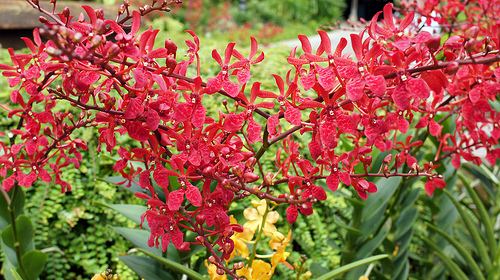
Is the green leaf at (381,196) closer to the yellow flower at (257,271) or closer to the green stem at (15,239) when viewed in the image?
the yellow flower at (257,271)

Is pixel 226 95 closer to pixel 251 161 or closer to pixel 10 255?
pixel 251 161

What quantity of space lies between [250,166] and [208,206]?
85mm

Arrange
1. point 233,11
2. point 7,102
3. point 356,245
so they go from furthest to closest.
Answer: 1. point 233,11
2. point 7,102
3. point 356,245

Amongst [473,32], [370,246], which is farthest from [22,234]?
[473,32]

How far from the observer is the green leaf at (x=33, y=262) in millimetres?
1169

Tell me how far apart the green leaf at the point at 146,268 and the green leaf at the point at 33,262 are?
15 cm

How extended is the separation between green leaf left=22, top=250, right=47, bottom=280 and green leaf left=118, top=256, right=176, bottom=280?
0.51ft

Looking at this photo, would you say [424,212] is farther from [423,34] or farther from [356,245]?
[423,34]

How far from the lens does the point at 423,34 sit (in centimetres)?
79

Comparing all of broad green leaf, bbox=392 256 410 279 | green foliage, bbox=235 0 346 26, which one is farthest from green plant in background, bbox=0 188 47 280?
green foliage, bbox=235 0 346 26

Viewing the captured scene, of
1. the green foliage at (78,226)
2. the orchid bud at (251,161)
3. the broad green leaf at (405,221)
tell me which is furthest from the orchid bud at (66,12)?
the broad green leaf at (405,221)

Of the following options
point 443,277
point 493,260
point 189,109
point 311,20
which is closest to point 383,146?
point 189,109

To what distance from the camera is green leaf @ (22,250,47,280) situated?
1169 mm

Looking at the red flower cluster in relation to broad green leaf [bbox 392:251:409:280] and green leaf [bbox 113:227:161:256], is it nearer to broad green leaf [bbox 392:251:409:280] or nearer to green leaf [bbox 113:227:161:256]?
green leaf [bbox 113:227:161:256]
